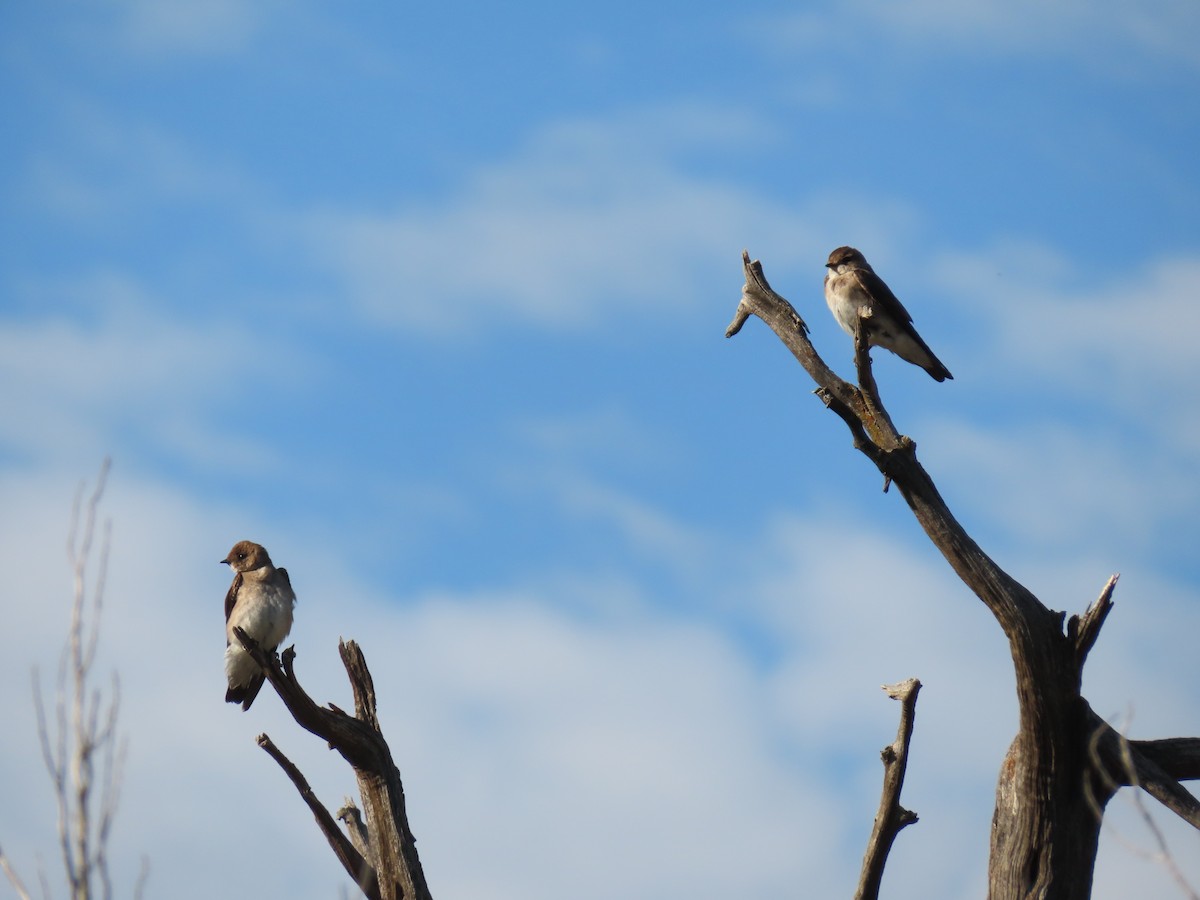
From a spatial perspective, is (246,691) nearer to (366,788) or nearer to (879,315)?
(366,788)

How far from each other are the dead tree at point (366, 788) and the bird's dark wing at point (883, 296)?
18.8ft

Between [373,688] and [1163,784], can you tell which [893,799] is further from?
[373,688]

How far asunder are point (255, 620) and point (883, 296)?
6.32 m

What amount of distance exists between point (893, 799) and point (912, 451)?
240cm

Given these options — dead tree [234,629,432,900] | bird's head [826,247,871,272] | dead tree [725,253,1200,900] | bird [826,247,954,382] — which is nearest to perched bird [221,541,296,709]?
dead tree [234,629,432,900]

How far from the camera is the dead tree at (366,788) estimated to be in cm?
918

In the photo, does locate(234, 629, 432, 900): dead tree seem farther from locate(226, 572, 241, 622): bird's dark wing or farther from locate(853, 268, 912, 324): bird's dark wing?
locate(853, 268, 912, 324): bird's dark wing

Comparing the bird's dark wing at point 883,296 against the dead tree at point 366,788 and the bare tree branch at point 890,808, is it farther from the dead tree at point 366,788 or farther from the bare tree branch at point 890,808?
the dead tree at point 366,788

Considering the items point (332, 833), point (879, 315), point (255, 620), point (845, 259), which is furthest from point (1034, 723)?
point (255, 620)

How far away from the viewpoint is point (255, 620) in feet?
38.1

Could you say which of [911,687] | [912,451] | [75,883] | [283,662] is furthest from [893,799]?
[75,883]

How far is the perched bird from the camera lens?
11.5 m

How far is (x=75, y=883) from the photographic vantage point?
4.21m

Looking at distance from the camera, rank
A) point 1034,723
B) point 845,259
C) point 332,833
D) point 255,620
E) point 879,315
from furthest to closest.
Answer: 1. point 845,259
2. point 879,315
3. point 255,620
4. point 332,833
5. point 1034,723
